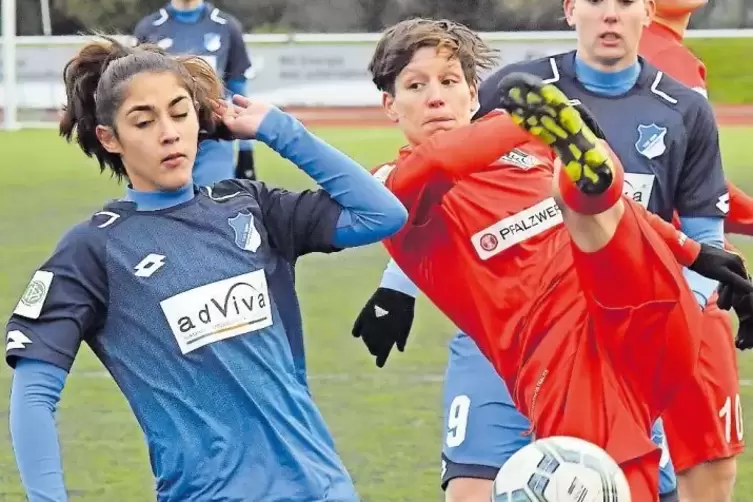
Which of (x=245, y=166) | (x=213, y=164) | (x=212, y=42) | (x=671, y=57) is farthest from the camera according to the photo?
(x=245, y=166)

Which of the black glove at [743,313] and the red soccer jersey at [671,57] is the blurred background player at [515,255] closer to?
the black glove at [743,313]

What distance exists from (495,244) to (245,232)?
877 mm

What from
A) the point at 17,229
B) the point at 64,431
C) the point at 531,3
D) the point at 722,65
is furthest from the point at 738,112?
the point at 64,431

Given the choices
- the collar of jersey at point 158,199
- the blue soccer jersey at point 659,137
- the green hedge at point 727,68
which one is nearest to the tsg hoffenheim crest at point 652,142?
the blue soccer jersey at point 659,137

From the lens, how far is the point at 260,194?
3.41 meters

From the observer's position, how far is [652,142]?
170 inches

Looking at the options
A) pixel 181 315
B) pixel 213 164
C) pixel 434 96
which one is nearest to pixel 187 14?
pixel 213 164

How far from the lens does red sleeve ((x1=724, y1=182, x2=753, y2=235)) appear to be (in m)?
4.76

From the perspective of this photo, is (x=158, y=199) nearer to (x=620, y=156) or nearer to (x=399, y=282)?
(x=399, y=282)

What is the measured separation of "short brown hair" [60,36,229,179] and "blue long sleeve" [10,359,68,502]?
0.60 m

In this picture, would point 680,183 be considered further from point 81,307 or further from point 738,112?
point 738,112

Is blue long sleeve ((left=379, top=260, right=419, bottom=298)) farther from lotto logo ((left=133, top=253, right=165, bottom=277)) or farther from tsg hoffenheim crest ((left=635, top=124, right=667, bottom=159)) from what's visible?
lotto logo ((left=133, top=253, right=165, bottom=277))

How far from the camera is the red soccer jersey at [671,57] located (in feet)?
16.1

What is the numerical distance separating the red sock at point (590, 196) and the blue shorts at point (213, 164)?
5.41 metres
